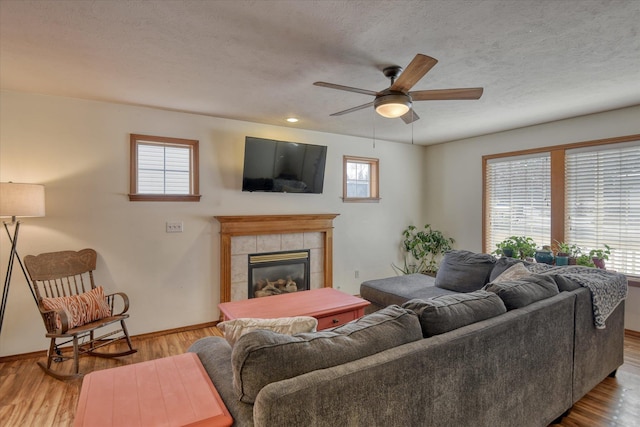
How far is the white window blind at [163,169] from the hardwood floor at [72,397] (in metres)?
1.73

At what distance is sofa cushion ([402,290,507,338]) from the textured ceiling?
1.58 meters

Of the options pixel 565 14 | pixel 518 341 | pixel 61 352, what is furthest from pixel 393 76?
pixel 61 352

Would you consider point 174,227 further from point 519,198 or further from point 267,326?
point 519,198

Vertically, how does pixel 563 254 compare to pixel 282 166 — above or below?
below

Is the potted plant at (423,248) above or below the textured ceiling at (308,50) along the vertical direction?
below

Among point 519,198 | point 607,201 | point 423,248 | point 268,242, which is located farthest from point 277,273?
point 607,201

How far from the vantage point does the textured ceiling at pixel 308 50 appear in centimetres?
179

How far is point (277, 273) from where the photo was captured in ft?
14.2

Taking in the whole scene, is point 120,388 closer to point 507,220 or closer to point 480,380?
point 480,380

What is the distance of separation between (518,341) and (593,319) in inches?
40.2

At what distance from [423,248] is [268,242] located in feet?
9.09

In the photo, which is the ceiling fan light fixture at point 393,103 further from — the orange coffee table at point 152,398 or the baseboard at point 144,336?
the baseboard at point 144,336

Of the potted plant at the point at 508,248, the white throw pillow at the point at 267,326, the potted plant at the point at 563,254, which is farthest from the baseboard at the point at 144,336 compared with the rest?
the potted plant at the point at 563,254

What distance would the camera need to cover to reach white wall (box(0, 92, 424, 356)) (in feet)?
9.91
